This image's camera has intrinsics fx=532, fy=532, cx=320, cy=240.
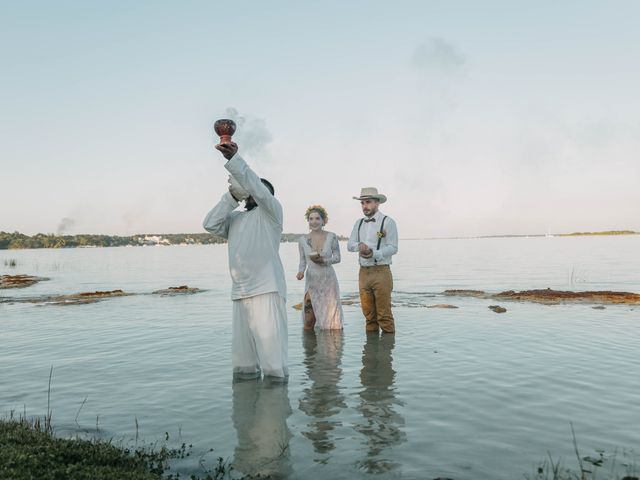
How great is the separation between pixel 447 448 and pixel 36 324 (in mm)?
12666

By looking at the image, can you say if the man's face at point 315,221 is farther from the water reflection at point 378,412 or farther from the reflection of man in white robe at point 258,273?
the reflection of man in white robe at point 258,273

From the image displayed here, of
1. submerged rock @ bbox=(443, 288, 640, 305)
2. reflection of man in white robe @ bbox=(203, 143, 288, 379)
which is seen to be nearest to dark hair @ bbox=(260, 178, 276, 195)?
reflection of man in white robe @ bbox=(203, 143, 288, 379)

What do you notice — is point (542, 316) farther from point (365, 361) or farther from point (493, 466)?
point (493, 466)

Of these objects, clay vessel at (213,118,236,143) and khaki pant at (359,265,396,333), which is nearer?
clay vessel at (213,118,236,143)

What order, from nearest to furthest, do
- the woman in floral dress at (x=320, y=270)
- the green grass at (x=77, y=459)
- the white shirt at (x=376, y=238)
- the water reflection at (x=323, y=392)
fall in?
the green grass at (x=77, y=459) < the water reflection at (x=323, y=392) < the white shirt at (x=376, y=238) < the woman in floral dress at (x=320, y=270)

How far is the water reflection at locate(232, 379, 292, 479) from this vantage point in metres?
4.51

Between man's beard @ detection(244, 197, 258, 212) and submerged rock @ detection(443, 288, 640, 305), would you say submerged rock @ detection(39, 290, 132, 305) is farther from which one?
man's beard @ detection(244, 197, 258, 212)

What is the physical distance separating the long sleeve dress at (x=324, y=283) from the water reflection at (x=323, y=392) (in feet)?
1.70

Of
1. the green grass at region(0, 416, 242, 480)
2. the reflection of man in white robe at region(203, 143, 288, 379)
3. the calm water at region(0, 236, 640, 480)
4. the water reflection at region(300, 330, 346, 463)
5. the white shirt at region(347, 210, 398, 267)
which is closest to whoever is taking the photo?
the green grass at region(0, 416, 242, 480)

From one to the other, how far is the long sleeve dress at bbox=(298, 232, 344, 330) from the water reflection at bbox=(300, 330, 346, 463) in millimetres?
519

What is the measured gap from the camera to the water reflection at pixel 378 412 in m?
4.59

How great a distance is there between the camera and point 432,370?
798 cm

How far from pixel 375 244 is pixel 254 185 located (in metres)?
4.73

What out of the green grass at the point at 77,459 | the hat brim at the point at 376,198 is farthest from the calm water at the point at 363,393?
the hat brim at the point at 376,198
